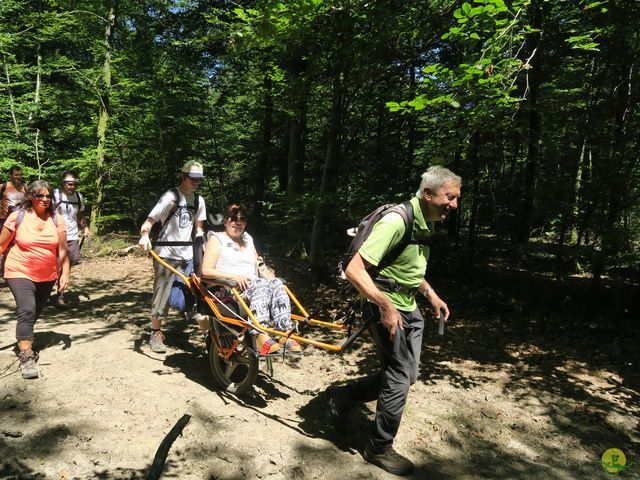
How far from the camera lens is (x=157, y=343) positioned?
5465 mm

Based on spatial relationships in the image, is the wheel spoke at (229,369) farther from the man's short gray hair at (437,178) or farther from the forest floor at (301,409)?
the man's short gray hair at (437,178)

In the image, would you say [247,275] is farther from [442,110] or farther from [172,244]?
[442,110]

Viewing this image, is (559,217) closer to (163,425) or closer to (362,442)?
(362,442)

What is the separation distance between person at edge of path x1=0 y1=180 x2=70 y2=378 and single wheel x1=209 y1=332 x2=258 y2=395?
5.86ft

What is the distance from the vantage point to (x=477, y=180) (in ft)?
27.4

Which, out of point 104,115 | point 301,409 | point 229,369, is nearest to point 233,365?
point 229,369

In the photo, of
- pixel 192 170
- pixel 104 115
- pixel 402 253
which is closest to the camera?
pixel 402 253

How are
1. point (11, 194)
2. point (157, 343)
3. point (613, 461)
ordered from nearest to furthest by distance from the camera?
point (613, 461) < point (157, 343) < point (11, 194)

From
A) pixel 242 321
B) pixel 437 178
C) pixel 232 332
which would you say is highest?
pixel 437 178

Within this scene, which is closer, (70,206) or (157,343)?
(157,343)

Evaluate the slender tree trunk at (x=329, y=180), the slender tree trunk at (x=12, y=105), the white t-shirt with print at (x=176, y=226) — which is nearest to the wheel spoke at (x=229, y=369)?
the white t-shirt with print at (x=176, y=226)

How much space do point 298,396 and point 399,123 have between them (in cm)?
492

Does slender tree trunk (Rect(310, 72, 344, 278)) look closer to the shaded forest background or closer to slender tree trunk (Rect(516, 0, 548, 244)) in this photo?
the shaded forest background

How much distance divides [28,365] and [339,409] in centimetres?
325
